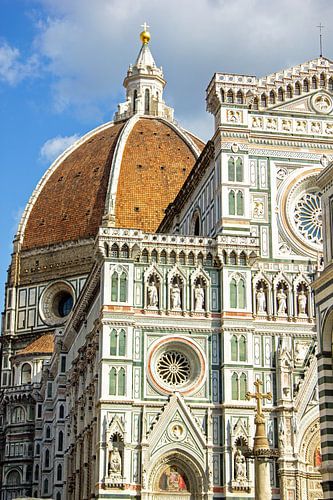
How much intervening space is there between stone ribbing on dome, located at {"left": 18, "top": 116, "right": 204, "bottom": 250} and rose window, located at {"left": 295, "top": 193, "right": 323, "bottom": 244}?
2777 cm

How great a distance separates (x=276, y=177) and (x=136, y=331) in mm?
8917

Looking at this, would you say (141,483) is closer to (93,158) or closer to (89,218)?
(89,218)

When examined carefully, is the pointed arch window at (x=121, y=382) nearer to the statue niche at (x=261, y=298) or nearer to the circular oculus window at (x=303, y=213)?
the statue niche at (x=261, y=298)

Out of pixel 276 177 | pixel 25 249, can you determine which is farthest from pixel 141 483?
pixel 25 249

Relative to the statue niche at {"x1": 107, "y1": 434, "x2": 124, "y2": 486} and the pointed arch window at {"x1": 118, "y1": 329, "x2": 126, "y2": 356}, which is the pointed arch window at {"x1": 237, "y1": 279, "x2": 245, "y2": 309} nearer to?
the pointed arch window at {"x1": 118, "y1": 329, "x2": 126, "y2": 356}

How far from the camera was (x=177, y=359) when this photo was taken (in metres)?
37.0

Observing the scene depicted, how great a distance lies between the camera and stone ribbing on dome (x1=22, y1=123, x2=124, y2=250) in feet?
229

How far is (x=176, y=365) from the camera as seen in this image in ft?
121


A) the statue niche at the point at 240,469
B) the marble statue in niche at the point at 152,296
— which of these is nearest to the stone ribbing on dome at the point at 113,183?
the marble statue in niche at the point at 152,296

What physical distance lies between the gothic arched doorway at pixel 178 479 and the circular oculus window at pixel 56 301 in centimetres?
3149

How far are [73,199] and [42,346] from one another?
42.3ft

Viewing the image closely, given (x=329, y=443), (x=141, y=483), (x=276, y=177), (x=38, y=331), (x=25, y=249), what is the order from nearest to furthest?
(x=329, y=443) < (x=141, y=483) < (x=276, y=177) < (x=38, y=331) < (x=25, y=249)

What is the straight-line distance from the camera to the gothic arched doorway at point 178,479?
116 ft

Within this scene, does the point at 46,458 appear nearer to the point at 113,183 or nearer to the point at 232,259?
the point at 113,183
